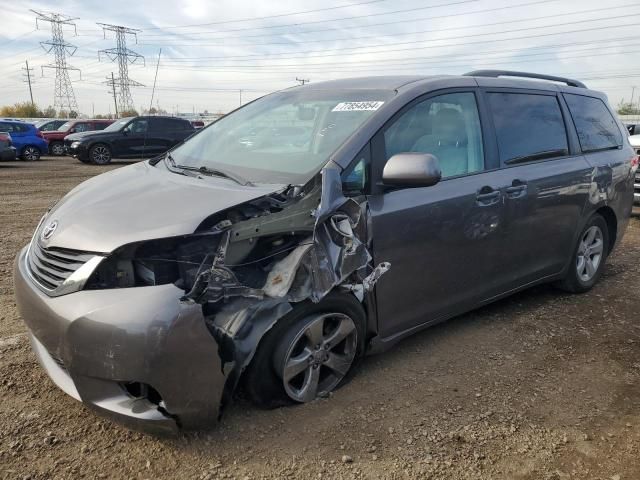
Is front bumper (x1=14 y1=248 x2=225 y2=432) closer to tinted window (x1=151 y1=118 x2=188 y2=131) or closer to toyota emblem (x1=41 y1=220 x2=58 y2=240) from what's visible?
toyota emblem (x1=41 y1=220 x2=58 y2=240)

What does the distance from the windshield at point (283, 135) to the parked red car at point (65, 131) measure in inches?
811

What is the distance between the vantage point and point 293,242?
2.60m

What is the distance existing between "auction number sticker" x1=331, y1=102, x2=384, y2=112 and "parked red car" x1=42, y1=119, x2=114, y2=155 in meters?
21.3

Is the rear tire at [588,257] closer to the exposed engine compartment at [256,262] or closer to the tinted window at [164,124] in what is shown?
the exposed engine compartment at [256,262]

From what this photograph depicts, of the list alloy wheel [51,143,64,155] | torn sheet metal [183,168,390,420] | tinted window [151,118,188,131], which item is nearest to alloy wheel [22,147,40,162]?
alloy wheel [51,143,64,155]

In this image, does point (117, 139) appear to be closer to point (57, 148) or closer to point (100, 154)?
point (100, 154)

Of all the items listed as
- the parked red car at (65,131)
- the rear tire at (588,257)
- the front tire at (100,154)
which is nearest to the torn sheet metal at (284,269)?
the rear tire at (588,257)

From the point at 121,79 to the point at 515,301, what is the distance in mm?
57182

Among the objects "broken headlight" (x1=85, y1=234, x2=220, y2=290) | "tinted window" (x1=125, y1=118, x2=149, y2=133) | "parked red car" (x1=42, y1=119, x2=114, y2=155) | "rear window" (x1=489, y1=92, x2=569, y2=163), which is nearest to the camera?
"broken headlight" (x1=85, y1=234, x2=220, y2=290)

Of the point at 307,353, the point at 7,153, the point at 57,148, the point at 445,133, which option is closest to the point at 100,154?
the point at 7,153

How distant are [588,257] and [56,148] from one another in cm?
2226

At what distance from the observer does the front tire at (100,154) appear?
1741 cm

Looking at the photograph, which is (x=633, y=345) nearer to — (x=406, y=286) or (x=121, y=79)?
(x=406, y=286)

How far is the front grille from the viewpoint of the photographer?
92.3 inches
